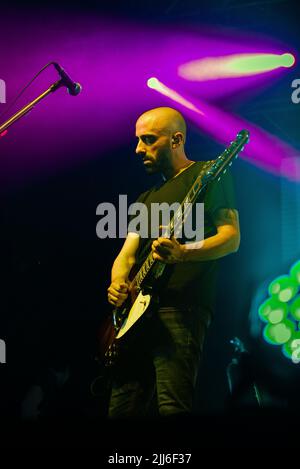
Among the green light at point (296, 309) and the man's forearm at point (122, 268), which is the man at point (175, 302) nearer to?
the man's forearm at point (122, 268)

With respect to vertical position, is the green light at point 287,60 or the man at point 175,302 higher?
→ the green light at point 287,60

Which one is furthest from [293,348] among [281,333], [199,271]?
[199,271]

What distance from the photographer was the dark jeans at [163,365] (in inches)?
95.3

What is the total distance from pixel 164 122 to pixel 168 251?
82 cm

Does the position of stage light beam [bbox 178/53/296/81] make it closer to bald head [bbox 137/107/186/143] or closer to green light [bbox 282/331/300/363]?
bald head [bbox 137/107/186/143]

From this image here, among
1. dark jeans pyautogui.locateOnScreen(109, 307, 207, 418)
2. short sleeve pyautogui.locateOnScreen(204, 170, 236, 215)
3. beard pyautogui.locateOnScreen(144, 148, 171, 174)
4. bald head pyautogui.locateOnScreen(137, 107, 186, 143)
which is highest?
bald head pyautogui.locateOnScreen(137, 107, 186, 143)

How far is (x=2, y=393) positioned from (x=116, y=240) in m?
1.19

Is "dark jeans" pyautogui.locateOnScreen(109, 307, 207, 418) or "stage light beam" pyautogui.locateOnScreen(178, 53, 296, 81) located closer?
"dark jeans" pyautogui.locateOnScreen(109, 307, 207, 418)

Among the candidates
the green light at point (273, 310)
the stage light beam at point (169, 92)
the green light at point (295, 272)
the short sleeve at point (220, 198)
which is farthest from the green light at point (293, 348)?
the stage light beam at point (169, 92)

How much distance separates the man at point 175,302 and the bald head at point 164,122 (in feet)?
0.23

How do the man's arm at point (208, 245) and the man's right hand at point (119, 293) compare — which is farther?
the man's right hand at point (119, 293)

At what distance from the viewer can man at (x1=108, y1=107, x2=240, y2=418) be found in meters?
2.42

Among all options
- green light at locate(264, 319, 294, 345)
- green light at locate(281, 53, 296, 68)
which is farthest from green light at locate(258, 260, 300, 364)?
green light at locate(281, 53, 296, 68)

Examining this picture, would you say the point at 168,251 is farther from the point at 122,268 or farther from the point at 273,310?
the point at 273,310
